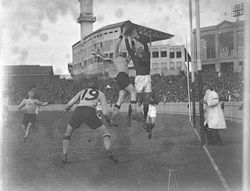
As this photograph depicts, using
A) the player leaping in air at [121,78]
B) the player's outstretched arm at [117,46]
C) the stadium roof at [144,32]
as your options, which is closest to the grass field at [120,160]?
the player leaping in air at [121,78]

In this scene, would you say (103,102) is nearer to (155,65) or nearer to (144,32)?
(155,65)

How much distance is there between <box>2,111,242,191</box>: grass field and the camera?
440cm

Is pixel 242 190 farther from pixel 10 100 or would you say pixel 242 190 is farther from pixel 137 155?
pixel 10 100

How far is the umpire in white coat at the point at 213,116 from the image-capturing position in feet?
21.2

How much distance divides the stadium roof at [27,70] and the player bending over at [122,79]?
892 millimetres

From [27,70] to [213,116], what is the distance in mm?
3017

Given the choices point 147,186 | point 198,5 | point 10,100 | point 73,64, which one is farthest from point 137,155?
point 198,5

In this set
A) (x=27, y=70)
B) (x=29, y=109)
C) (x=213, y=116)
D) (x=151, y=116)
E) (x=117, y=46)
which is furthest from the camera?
(x=213, y=116)

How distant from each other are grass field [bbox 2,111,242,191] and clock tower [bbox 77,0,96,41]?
1210mm

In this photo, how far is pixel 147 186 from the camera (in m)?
4.33

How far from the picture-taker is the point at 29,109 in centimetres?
583

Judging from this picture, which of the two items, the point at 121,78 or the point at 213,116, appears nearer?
the point at 121,78

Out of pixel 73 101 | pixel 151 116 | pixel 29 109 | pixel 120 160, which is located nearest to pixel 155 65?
pixel 151 116

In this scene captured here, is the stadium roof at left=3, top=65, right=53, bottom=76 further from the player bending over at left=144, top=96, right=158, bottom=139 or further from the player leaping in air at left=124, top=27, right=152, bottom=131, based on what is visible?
the player bending over at left=144, top=96, right=158, bottom=139
